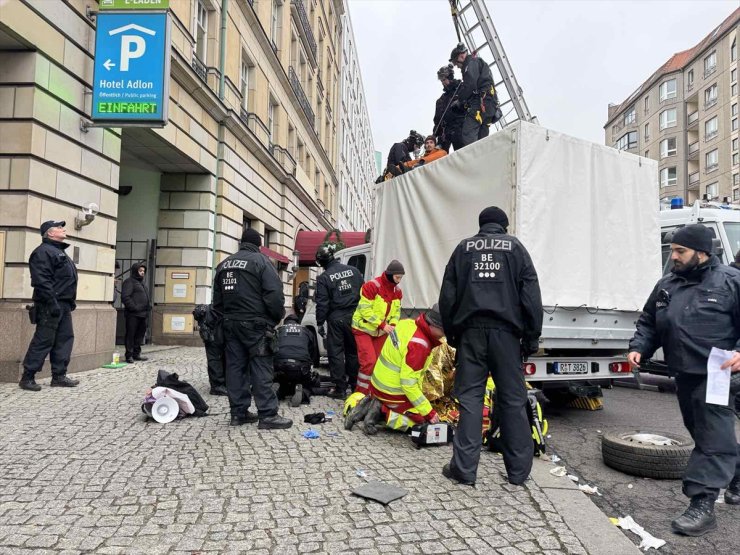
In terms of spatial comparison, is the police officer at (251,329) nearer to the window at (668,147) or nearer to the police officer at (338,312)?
the police officer at (338,312)

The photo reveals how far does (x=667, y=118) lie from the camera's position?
4859cm

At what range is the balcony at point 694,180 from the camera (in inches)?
1809

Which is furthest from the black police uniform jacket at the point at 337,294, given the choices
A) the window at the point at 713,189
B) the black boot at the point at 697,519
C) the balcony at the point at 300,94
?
the window at the point at 713,189

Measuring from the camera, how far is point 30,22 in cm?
704

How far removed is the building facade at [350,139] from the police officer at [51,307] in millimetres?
27006

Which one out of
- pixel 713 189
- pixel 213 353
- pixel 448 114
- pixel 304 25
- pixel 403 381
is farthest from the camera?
pixel 713 189

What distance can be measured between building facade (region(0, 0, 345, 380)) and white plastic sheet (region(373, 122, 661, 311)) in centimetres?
512

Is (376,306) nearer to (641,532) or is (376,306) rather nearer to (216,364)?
(216,364)

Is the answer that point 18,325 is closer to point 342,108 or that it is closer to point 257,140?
point 257,140

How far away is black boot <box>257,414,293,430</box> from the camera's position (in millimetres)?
4988

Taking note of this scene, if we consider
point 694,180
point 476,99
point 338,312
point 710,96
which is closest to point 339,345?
point 338,312

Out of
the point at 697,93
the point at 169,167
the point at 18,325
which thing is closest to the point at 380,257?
the point at 18,325

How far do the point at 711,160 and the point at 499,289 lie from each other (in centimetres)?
4921

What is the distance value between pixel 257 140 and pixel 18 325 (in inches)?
398
